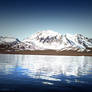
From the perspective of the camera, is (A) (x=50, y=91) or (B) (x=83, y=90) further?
(B) (x=83, y=90)

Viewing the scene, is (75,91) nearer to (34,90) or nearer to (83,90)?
(83,90)

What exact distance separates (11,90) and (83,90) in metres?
8.92

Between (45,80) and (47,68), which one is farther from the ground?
(47,68)

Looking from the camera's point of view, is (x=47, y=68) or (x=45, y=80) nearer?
(x=45, y=80)

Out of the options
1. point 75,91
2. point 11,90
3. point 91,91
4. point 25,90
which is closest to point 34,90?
point 25,90

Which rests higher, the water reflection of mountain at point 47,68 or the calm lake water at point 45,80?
the water reflection of mountain at point 47,68

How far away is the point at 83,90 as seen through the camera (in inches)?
831

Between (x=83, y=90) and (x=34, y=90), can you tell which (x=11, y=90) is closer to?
(x=34, y=90)

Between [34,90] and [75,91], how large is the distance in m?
4.99

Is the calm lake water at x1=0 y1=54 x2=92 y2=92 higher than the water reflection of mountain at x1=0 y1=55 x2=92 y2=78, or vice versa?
the water reflection of mountain at x1=0 y1=55 x2=92 y2=78

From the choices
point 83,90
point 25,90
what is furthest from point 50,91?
point 83,90

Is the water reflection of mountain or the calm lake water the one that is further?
the water reflection of mountain

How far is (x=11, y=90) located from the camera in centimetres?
1967

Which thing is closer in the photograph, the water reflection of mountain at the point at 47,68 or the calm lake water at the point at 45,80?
the calm lake water at the point at 45,80
